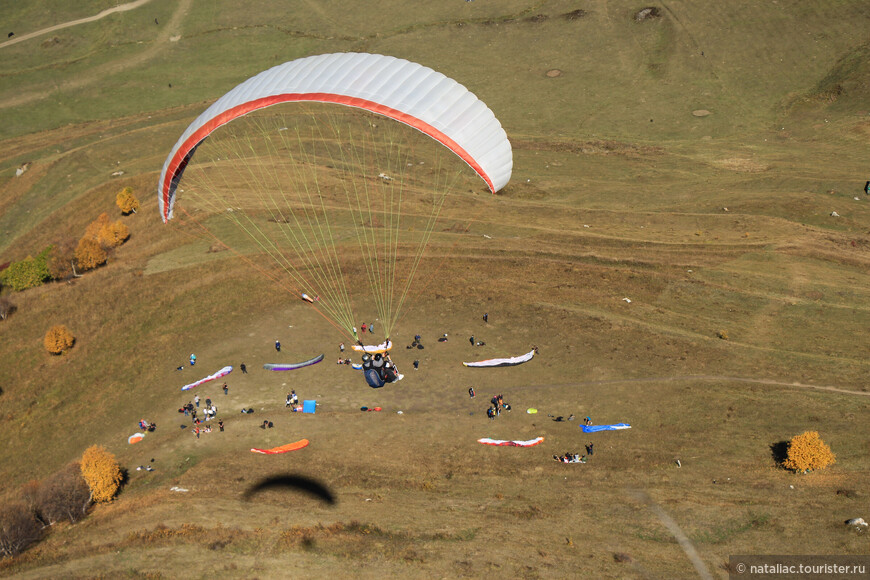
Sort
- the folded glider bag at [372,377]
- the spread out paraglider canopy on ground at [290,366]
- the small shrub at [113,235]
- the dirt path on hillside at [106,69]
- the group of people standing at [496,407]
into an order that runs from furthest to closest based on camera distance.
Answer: the dirt path on hillside at [106,69], the small shrub at [113,235], the spread out paraglider canopy on ground at [290,366], the folded glider bag at [372,377], the group of people standing at [496,407]

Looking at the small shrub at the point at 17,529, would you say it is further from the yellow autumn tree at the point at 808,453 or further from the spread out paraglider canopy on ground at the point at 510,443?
the yellow autumn tree at the point at 808,453

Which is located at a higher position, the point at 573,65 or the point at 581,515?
the point at 573,65

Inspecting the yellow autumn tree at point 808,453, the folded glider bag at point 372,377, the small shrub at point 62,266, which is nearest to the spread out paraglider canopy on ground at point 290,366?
the folded glider bag at point 372,377

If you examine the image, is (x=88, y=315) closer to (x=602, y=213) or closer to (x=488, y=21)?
(x=602, y=213)

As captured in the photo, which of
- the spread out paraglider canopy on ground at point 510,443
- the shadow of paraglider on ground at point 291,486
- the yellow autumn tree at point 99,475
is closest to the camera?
the shadow of paraglider on ground at point 291,486

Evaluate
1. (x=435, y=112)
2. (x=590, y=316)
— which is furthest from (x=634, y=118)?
(x=435, y=112)

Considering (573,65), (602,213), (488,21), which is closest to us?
(602,213)

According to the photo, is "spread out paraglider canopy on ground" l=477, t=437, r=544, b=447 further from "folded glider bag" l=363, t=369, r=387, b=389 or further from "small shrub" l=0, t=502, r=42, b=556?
"small shrub" l=0, t=502, r=42, b=556
